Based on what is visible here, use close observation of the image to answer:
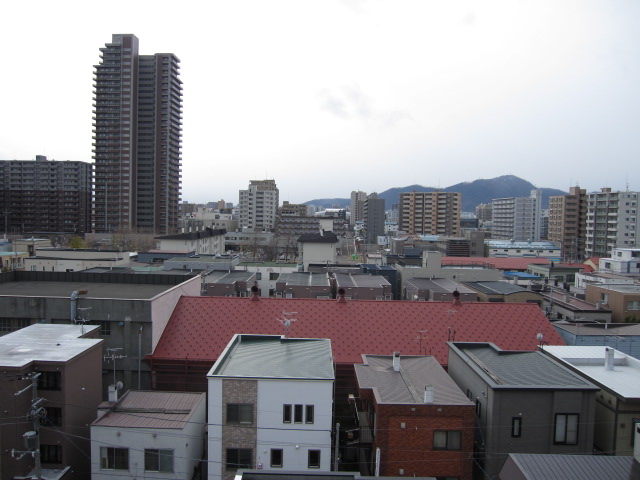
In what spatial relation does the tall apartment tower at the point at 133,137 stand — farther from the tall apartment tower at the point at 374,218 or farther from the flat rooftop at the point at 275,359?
the flat rooftop at the point at 275,359

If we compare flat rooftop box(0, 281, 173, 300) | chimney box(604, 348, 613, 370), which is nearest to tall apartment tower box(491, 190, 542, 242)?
chimney box(604, 348, 613, 370)

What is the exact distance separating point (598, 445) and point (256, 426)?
8.46 meters

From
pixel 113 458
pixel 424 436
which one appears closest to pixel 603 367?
pixel 424 436

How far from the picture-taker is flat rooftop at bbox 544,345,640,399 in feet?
41.3

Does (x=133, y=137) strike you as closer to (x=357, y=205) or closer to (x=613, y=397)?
(x=613, y=397)

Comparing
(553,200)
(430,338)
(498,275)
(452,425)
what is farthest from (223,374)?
(553,200)

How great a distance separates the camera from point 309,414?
11.8 metres

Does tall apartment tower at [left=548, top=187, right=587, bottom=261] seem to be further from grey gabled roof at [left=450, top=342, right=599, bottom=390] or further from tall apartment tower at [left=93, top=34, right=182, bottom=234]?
grey gabled roof at [left=450, top=342, right=599, bottom=390]

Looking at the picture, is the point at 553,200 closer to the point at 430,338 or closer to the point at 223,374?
the point at 430,338

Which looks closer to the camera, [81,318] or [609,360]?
[609,360]

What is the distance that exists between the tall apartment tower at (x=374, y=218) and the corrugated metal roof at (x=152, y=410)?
359ft

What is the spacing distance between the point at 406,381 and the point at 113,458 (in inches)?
300

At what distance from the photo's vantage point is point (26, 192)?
322 feet

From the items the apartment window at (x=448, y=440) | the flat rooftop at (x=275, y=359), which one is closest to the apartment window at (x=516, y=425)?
the apartment window at (x=448, y=440)
